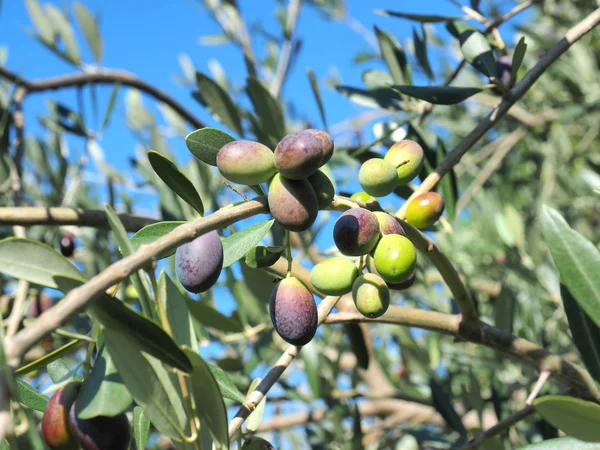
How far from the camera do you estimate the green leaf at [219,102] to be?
4.65ft

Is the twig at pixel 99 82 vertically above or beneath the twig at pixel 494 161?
above

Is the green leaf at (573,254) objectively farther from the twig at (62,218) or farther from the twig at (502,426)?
the twig at (62,218)

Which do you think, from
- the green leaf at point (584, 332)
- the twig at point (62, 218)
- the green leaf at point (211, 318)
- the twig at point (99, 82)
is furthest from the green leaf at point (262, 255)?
the twig at point (99, 82)

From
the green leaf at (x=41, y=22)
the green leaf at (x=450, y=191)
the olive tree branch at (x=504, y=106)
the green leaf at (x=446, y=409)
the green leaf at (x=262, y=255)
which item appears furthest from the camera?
the green leaf at (x=41, y=22)

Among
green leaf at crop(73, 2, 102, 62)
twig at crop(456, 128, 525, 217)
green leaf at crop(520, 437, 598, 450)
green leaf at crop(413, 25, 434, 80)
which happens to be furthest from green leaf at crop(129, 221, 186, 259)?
green leaf at crop(73, 2, 102, 62)

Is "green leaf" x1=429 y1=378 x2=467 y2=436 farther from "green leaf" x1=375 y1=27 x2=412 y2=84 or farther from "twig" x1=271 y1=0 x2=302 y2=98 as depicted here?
"twig" x1=271 y1=0 x2=302 y2=98

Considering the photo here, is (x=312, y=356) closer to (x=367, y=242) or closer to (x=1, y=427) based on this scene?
(x=367, y=242)

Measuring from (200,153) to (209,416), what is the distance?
0.26 metres

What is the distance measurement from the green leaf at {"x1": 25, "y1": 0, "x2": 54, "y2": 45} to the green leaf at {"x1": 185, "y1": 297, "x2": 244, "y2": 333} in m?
1.17

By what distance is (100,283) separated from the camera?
46 centimetres

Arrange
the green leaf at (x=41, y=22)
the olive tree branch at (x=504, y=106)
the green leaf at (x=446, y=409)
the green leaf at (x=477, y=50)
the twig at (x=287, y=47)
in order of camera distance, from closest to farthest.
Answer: the olive tree branch at (x=504, y=106)
the green leaf at (x=477, y=50)
the green leaf at (x=446, y=409)
the green leaf at (x=41, y=22)
the twig at (x=287, y=47)

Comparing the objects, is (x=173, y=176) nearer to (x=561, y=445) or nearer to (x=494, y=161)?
(x=561, y=445)

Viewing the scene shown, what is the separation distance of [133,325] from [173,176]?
21 cm

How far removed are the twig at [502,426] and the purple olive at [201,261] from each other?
0.61 metres
